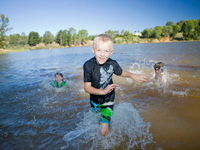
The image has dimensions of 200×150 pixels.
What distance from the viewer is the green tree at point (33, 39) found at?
111812mm

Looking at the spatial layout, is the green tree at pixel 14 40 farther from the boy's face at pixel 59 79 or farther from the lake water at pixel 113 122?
the lake water at pixel 113 122

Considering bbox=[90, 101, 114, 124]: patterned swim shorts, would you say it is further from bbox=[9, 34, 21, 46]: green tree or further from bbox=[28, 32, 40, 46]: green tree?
bbox=[28, 32, 40, 46]: green tree

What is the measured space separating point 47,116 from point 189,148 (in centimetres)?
353

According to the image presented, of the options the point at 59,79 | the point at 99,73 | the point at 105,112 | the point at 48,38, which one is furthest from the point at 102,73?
the point at 48,38

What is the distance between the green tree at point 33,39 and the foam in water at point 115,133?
11938 cm

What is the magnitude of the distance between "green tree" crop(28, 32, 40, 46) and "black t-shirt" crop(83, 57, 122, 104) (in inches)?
4723

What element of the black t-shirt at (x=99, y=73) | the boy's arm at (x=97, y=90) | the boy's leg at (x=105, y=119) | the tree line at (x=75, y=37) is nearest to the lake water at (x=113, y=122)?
the boy's leg at (x=105, y=119)

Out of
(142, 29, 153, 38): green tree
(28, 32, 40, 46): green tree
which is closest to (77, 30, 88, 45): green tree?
(28, 32, 40, 46): green tree

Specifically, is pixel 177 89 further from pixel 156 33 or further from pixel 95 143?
pixel 156 33

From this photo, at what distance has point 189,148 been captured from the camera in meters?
2.91

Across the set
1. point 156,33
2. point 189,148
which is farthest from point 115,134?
point 156,33

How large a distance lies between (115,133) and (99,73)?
141 centimetres

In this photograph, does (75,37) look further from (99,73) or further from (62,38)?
(99,73)

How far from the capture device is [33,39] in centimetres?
11188
